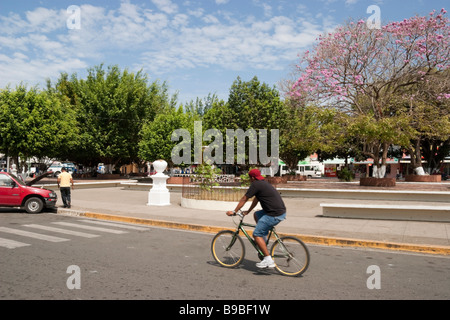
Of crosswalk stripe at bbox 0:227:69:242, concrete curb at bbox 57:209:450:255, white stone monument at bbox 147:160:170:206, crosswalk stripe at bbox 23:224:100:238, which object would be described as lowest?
concrete curb at bbox 57:209:450:255

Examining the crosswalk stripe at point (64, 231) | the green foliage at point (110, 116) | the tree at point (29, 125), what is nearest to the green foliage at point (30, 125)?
the tree at point (29, 125)

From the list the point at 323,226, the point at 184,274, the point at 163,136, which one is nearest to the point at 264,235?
the point at 184,274

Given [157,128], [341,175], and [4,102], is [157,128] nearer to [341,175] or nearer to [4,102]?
[4,102]

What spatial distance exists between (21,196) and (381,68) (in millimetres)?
21698

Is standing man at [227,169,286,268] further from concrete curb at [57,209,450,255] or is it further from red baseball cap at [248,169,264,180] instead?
concrete curb at [57,209,450,255]

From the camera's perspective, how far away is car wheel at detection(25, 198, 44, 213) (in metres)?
14.2

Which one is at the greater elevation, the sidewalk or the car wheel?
the car wheel

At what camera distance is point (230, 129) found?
27844 millimetres

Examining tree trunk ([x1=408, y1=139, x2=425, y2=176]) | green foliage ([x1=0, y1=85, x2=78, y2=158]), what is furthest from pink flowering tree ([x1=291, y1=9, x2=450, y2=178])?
green foliage ([x1=0, y1=85, x2=78, y2=158])

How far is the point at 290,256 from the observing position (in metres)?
6.11

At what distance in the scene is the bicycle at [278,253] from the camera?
19.9ft

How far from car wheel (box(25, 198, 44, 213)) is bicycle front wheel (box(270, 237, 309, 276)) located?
36.4 ft

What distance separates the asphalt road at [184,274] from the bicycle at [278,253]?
0.16 metres

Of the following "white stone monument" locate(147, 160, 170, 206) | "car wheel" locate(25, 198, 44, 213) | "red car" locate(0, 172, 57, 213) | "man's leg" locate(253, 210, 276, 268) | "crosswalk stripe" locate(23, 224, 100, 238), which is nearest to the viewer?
"man's leg" locate(253, 210, 276, 268)
